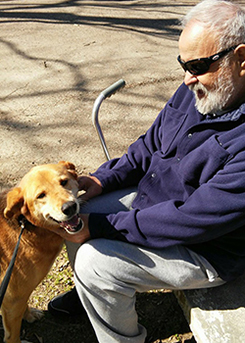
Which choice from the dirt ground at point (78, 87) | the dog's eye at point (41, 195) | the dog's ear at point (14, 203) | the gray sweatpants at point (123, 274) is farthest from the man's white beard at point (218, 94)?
the dirt ground at point (78, 87)

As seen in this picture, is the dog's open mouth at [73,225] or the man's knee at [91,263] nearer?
the man's knee at [91,263]

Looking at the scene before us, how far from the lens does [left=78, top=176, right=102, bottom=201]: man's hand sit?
2.73 metres

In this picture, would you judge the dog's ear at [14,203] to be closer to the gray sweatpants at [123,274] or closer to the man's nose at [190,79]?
the gray sweatpants at [123,274]

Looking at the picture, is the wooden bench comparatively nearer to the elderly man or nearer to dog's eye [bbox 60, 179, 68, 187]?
the elderly man

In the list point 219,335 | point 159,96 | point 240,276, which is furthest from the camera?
point 159,96

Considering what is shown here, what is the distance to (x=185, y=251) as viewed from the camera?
2.23 m

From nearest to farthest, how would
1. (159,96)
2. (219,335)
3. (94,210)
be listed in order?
(219,335), (94,210), (159,96)

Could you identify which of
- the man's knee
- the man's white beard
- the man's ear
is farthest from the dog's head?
the man's ear

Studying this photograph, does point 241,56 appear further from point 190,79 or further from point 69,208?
point 69,208

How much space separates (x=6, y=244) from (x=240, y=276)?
1429mm

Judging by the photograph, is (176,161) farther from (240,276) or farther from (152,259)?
(240,276)

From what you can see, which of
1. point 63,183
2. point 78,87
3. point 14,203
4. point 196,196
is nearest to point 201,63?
point 196,196

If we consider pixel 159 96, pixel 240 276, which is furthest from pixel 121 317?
pixel 159 96

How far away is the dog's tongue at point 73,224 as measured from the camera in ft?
7.50
